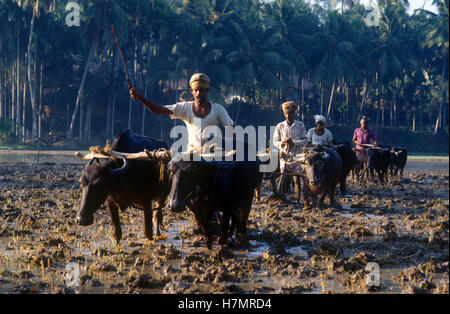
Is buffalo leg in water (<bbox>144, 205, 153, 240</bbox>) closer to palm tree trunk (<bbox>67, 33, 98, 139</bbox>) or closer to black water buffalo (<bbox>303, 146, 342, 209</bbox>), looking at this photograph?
black water buffalo (<bbox>303, 146, 342, 209</bbox>)

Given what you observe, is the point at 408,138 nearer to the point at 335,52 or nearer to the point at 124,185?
the point at 335,52

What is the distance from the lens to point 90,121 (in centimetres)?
3953

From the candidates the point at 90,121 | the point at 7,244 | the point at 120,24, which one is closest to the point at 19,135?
the point at 90,121

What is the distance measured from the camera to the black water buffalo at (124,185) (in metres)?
5.96

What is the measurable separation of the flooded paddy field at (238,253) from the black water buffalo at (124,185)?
483mm

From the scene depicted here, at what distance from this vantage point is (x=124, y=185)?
20.8ft

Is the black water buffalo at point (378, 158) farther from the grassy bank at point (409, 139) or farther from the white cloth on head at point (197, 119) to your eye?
Result: the grassy bank at point (409, 139)

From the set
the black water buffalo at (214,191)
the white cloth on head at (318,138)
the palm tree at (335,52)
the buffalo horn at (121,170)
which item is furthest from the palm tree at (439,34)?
the buffalo horn at (121,170)

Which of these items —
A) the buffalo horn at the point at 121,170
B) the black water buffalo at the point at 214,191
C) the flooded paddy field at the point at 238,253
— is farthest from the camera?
the buffalo horn at the point at 121,170

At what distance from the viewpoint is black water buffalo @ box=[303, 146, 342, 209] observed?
8969mm

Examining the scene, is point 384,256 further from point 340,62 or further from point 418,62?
point 418,62

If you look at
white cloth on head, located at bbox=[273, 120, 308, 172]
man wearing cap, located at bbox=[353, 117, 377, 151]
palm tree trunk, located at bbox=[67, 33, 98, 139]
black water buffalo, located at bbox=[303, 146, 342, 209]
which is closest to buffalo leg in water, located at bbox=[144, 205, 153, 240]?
black water buffalo, located at bbox=[303, 146, 342, 209]

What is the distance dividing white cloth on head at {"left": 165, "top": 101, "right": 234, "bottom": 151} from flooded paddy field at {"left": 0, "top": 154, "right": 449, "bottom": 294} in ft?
4.11
